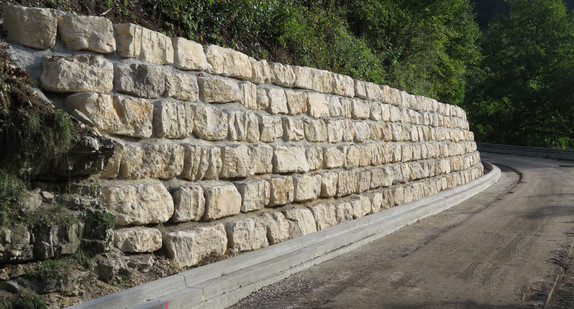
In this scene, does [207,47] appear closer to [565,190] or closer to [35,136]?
[35,136]

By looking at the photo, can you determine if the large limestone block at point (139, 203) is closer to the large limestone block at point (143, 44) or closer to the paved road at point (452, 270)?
the paved road at point (452, 270)

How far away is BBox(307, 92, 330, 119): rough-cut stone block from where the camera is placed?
888 cm

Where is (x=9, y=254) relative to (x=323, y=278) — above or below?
above

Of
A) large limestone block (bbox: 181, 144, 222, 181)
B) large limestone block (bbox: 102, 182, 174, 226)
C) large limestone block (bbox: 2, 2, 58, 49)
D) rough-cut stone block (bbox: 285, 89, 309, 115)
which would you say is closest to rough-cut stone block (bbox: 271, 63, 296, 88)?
rough-cut stone block (bbox: 285, 89, 309, 115)

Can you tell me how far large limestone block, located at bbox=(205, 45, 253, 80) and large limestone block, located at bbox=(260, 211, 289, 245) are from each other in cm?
192

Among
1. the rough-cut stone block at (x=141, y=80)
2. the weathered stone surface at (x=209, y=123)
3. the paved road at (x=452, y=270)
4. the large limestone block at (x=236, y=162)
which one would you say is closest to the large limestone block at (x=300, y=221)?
the paved road at (x=452, y=270)

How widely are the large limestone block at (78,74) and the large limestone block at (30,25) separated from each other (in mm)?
203

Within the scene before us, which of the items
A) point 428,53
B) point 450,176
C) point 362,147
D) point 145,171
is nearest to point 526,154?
point 428,53

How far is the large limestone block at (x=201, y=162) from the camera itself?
6.10 m

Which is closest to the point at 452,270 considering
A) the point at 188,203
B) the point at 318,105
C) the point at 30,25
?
the point at 188,203

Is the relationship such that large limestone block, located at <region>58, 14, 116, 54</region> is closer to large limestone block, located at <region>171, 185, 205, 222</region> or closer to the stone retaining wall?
the stone retaining wall

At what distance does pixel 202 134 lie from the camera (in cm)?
636

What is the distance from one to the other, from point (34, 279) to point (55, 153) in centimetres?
105

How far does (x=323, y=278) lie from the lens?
6.52 meters
